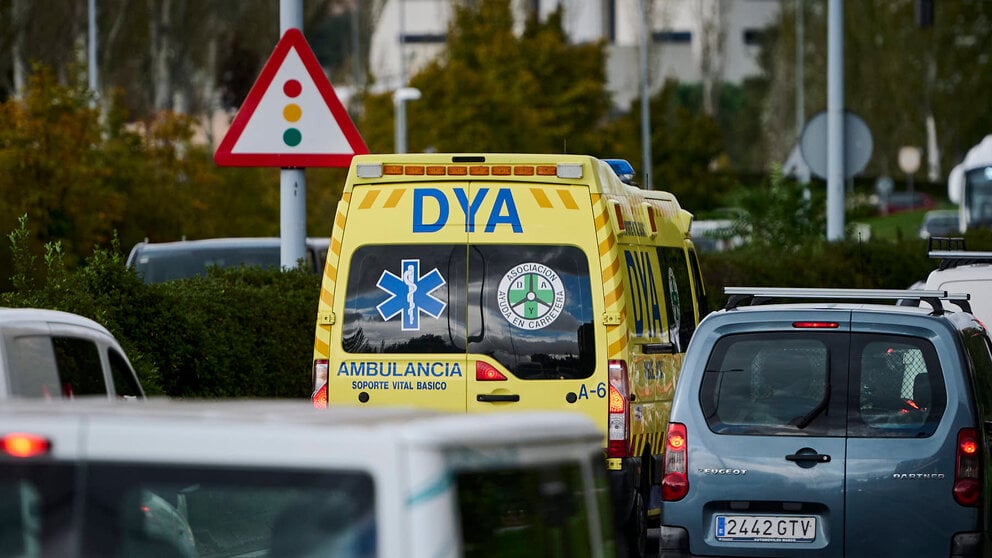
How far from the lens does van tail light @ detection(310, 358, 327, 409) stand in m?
9.70

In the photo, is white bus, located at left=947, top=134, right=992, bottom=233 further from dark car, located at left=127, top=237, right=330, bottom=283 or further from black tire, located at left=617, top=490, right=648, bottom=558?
black tire, located at left=617, top=490, right=648, bottom=558

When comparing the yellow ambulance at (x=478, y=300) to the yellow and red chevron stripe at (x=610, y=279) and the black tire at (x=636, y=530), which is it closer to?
the yellow and red chevron stripe at (x=610, y=279)

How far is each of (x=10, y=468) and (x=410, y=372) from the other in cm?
620

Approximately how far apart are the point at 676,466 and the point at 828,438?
0.67m

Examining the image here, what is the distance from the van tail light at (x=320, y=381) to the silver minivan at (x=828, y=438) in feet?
6.98

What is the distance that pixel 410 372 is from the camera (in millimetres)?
9609

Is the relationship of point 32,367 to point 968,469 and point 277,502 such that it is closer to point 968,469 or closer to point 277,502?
point 277,502

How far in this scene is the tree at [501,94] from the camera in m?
41.7

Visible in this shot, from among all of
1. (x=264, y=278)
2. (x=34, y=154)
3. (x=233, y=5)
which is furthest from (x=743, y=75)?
(x=264, y=278)

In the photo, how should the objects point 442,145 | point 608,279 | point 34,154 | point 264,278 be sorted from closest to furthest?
point 608,279, point 264,278, point 34,154, point 442,145

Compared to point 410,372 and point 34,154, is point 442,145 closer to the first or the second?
point 34,154

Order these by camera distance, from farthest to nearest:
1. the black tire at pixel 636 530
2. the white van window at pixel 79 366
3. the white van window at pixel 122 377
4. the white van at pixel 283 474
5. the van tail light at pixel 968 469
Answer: the black tire at pixel 636 530 < the van tail light at pixel 968 469 < the white van window at pixel 122 377 < the white van window at pixel 79 366 < the white van at pixel 283 474

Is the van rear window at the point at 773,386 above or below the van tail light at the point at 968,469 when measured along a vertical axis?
above

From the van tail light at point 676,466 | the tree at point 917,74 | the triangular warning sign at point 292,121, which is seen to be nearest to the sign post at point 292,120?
the triangular warning sign at point 292,121
